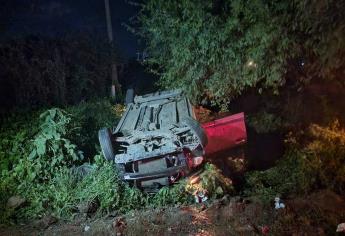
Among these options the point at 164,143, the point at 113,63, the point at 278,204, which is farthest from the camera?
the point at 113,63

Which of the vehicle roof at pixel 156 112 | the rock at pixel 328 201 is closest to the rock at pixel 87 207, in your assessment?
the vehicle roof at pixel 156 112

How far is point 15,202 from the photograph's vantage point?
7.50m

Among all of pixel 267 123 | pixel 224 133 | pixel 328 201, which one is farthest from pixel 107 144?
pixel 328 201

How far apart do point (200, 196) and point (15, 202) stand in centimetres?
365

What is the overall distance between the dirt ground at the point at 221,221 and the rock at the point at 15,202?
0.61 metres

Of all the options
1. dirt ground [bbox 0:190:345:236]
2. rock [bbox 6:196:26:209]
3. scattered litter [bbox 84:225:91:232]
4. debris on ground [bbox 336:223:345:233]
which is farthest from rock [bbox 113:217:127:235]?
debris on ground [bbox 336:223:345:233]

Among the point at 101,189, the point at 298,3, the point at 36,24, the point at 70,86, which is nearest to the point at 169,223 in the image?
the point at 101,189

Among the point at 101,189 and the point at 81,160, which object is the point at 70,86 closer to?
the point at 81,160

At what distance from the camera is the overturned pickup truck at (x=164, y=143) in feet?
22.7

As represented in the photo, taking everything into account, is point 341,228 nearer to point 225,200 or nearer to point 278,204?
point 278,204

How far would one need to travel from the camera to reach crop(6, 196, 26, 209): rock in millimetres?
7452

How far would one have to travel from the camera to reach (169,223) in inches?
241

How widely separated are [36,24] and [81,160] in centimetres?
689

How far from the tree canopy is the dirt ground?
7.39 feet
